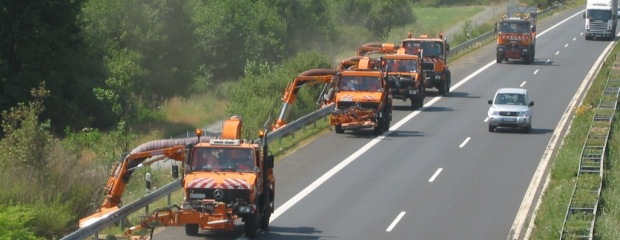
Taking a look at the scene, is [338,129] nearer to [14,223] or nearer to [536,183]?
[536,183]

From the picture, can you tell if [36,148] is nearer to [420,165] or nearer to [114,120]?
[420,165]

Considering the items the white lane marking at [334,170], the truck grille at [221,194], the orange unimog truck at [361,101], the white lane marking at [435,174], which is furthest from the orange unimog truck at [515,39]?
the truck grille at [221,194]

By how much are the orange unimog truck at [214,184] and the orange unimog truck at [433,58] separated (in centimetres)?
2868

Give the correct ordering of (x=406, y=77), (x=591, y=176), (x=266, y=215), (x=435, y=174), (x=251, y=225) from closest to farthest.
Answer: (x=251, y=225), (x=266, y=215), (x=591, y=176), (x=435, y=174), (x=406, y=77)

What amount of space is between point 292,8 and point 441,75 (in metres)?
41.9

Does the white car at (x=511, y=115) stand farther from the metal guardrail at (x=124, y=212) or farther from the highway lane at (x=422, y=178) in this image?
the metal guardrail at (x=124, y=212)

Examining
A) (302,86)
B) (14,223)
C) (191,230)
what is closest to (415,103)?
(302,86)

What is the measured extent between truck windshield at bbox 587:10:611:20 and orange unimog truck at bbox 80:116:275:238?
2344 inches

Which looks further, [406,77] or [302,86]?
[406,77]

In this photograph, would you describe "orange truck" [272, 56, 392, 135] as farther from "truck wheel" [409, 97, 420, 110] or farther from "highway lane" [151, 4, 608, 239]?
"truck wheel" [409, 97, 420, 110]

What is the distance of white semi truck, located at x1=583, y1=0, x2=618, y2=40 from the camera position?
8294cm

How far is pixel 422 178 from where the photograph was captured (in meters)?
34.4

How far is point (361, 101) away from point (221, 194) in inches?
696

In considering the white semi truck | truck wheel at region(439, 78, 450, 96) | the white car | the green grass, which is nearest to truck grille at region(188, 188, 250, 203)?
the green grass
